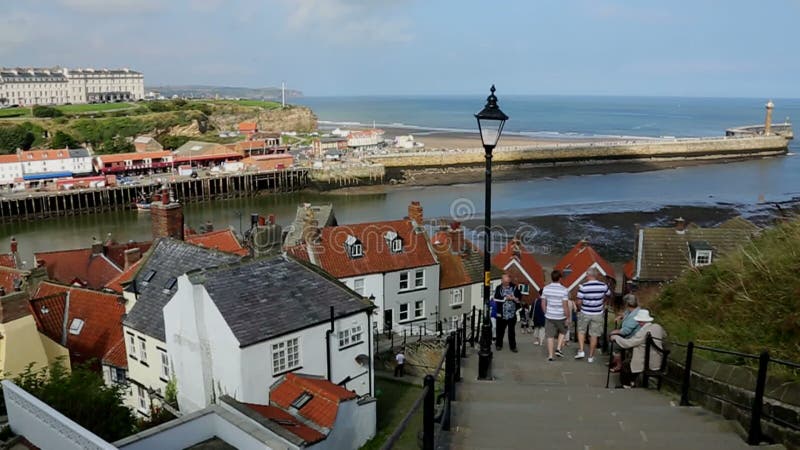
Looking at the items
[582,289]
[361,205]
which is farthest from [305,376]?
[361,205]

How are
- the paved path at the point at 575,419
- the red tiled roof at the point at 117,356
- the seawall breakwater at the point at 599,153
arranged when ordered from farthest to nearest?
the seawall breakwater at the point at 599,153, the red tiled roof at the point at 117,356, the paved path at the point at 575,419

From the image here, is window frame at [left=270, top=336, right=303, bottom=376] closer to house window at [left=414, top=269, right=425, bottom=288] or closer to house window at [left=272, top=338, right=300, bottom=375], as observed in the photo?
house window at [left=272, top=338, right=300, bottom=375]

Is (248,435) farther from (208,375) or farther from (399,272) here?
(399,272)

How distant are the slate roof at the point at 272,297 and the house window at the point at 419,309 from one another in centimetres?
1043

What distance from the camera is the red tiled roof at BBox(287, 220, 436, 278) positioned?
2562 cm

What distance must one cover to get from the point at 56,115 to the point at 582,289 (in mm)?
134334

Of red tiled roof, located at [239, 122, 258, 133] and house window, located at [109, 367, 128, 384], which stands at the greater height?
red tiled roof, located at [239, 122, 258, 133]

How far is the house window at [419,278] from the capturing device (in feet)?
88.2

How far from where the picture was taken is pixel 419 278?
27.0 metres

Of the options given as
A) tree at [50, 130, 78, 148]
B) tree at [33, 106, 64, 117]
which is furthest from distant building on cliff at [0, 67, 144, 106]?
tree at [50, 130, 78, 148]

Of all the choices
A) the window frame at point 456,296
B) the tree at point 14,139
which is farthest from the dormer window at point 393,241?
the tree at point 14,139

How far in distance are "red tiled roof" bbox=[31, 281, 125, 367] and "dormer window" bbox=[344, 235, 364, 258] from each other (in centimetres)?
952

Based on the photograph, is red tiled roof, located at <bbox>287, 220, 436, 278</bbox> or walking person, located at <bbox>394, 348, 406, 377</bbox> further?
red tiled roof, located at <bbox>287, 220, 436, 278</bbox>

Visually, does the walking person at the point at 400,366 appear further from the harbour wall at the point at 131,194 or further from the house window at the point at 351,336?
the harbour wall at the point at 131,194
